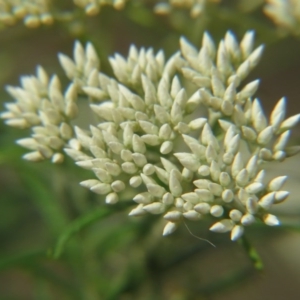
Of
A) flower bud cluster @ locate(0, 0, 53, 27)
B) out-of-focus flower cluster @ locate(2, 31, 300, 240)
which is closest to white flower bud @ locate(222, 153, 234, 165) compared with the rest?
out-of-focus flower cluster @ locate(2, 31, 300, 240)

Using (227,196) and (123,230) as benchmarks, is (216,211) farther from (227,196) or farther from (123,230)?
(123,230)

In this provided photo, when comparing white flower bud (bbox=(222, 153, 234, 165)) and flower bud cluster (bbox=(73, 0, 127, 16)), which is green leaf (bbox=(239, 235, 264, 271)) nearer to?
white flower bud (bbox=(222, 153, 234, 165))

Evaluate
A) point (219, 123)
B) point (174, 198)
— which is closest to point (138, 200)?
point (174, 198)

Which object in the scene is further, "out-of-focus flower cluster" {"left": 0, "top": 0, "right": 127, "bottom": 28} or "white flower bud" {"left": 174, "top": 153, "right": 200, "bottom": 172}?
"out-of-focus flower cluster" {"left": 0, "top": 0, "right": 127, "bottom": 28}

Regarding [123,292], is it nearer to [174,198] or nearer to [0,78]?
[174,198]

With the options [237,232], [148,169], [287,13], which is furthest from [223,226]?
[287,13]

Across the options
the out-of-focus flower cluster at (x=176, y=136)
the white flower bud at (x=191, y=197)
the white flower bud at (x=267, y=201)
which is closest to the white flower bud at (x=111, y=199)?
the out-of-focus flower cluster at (x=176, y=136)
